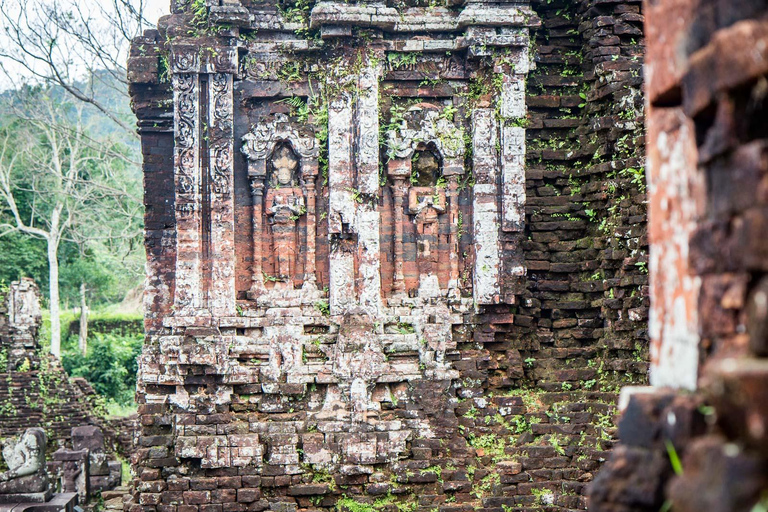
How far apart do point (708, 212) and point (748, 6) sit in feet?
1.87

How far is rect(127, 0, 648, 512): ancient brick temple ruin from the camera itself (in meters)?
7.98

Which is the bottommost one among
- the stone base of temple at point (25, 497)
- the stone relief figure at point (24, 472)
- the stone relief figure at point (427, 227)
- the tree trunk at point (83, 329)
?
the stone base of temple at point (25, 497)

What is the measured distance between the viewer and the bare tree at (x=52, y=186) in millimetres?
23938

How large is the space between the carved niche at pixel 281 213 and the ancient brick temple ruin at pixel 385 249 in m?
0.02

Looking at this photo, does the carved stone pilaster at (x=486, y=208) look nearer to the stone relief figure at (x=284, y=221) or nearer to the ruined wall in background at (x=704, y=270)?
the stone relief figure at (x=284, y=221)

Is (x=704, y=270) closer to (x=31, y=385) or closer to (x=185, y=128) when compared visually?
(x=185, y=128)

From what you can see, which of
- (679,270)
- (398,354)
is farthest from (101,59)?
(679,270)

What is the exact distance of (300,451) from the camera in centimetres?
798

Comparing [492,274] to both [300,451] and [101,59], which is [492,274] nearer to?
[300,451]

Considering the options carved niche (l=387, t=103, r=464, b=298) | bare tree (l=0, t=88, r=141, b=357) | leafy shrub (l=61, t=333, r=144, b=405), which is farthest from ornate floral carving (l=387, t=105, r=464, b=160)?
leafy shrub (l=61, t=333, r=144, b=405)

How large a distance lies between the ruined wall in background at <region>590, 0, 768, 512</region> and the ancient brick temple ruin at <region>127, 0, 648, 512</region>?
205 inches

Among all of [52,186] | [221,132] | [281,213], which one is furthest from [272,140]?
[52,186]

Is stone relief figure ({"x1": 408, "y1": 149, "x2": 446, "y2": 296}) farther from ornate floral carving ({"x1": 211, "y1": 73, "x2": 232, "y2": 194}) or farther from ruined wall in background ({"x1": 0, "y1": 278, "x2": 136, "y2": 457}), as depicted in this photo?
ruined wall in background ({"x1": 0, "y1": 278, "x2": 136, "y2": 457})

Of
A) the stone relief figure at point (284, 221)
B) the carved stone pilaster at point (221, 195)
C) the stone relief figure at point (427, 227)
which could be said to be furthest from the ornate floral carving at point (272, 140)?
the stone relief figure at point (427, 227)
